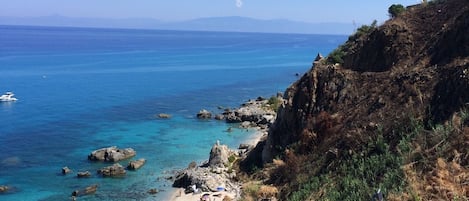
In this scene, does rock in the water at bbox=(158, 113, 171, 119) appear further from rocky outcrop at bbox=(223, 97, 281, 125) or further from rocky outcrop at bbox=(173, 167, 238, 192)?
rocky outcrop at bbox=(173, 167, 238, 192)

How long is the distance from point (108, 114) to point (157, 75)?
47216mm

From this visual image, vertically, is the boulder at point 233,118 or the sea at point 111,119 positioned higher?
the boulder at point 233,118

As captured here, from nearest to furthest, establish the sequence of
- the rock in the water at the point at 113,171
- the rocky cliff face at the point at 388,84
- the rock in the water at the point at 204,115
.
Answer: the rocky cliff face at the point at 388,84
the rock in the water at the point at 113,171
the rock in the water at the point at 204,115

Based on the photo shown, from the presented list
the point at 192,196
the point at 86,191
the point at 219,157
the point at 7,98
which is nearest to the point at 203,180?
the point at 192,196

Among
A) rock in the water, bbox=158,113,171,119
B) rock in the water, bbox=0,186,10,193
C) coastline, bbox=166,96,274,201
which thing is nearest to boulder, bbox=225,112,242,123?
coastline, bbox=166,96,274,201

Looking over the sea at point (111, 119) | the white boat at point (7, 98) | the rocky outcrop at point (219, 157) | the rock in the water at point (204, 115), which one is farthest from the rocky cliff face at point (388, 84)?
the white boat at point (7, 98)

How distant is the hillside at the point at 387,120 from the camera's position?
15.0 metres

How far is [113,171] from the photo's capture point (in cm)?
4003

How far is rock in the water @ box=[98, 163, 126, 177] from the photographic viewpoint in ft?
131

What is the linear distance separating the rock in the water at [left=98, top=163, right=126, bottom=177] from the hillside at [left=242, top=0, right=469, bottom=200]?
515 inches

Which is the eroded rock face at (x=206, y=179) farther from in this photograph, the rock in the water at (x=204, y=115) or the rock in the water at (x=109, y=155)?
the rock in the water at (x=204, y=115)

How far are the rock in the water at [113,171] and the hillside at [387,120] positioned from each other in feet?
42.9

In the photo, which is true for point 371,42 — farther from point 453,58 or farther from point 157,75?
point 157,75

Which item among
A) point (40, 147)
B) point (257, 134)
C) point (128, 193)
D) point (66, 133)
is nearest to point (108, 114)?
point (66, 133)
